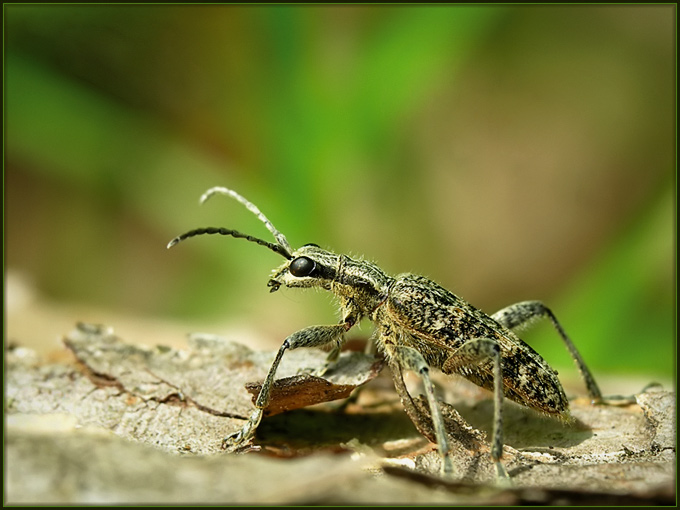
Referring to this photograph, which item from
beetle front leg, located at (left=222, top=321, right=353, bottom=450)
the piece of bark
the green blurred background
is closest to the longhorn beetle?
beetle front leg, located at (left=222, top=321, right=353, bottom=450)

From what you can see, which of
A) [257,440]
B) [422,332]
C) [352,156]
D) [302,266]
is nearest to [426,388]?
[422,332]

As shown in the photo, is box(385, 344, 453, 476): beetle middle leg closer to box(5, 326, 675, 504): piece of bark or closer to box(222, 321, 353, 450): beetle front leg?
box(5, 326, 675, 504): piece of bark


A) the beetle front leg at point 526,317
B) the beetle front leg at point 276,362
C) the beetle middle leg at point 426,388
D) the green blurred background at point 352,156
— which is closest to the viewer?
the beetle middle leg at point 426,388

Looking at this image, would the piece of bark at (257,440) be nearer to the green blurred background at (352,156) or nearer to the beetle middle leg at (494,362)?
the beetle middle leg at (494,362)

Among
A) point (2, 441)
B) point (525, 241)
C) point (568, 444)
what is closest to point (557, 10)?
point (525, 241)

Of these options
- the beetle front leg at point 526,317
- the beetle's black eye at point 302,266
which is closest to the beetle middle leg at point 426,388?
the beetle's black eye at point 302,266

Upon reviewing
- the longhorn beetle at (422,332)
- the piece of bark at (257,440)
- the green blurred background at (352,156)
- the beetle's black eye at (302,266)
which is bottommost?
the piece of bark at (257,440)
